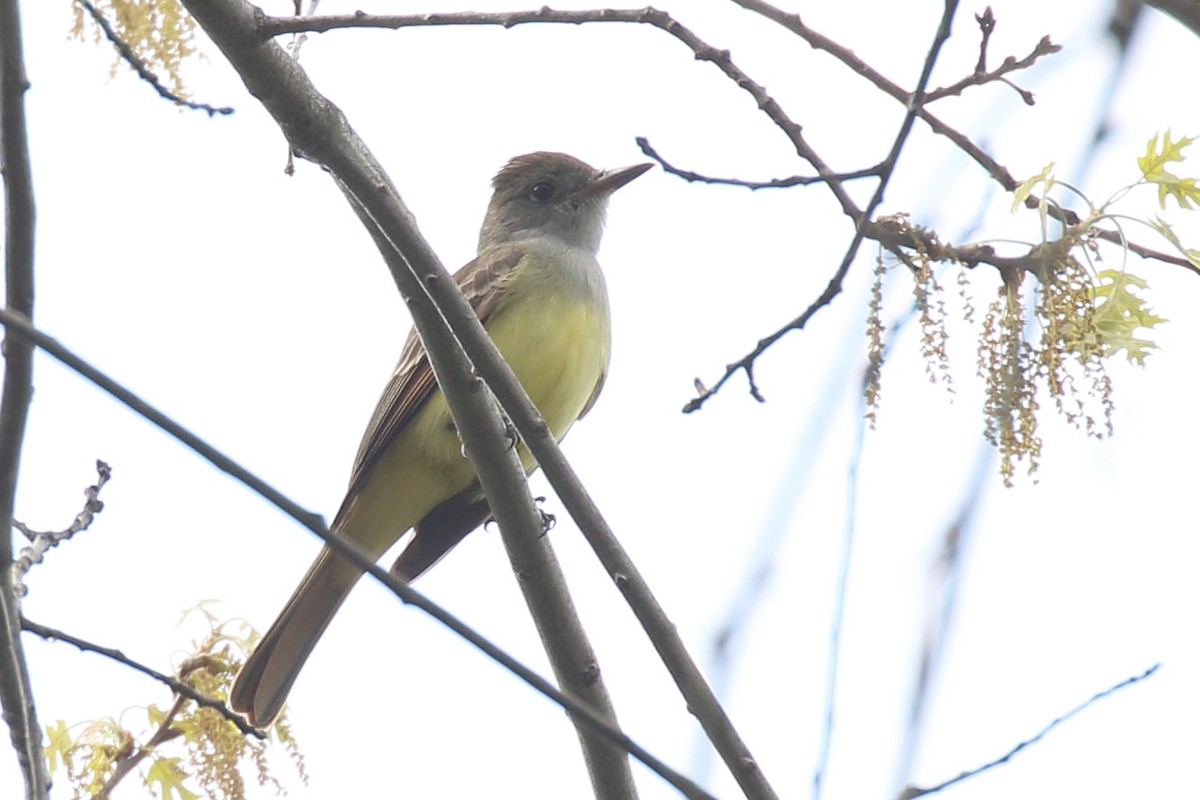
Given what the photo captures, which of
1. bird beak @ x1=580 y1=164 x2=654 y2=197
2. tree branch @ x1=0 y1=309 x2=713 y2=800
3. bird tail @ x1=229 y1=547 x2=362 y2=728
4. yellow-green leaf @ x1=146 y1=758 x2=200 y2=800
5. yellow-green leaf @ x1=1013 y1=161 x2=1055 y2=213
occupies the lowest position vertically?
tree branch @ x1=0 y1=309 x2=713 y2=800

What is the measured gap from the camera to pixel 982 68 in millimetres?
3371

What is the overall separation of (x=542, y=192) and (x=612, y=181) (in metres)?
0.38

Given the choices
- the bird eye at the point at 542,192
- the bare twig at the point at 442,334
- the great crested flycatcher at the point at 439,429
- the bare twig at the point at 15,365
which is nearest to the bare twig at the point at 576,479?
the bare twig at the point at 442,334

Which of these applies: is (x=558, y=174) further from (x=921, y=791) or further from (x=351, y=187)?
(x=921, y=791)

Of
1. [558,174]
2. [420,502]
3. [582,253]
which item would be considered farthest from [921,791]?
→ [558,174]

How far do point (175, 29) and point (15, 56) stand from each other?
59 centimetres

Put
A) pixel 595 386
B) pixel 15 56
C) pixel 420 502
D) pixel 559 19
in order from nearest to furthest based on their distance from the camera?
pixel 559 19, pixel 15 56, pixel 420 502, pixel 595 386

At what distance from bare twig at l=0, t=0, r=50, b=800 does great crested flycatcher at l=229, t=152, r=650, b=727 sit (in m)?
2.01

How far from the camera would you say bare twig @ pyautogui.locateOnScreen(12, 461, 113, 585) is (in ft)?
12.6

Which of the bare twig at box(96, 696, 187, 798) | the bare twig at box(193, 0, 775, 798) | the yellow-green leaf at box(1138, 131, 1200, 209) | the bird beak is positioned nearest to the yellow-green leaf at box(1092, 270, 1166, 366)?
the yellow-green leaf at box(1138, 131, 1200, 209)

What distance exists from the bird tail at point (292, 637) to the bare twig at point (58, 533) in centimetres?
86

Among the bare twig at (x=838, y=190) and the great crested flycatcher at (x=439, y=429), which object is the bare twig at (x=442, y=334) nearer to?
the bare twig at (x=838, y=190)

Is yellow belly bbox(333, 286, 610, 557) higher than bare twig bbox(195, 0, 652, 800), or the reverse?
yellow belly bbox(333, 286, 610, 557)

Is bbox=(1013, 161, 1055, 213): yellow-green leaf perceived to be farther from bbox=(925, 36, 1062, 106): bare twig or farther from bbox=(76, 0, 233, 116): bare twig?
bbox=(76, 0, 233, 116): bare twig
